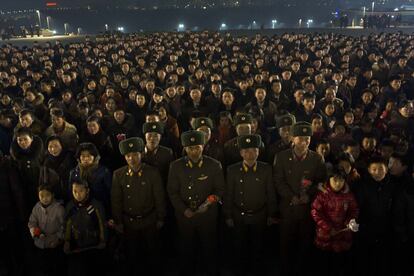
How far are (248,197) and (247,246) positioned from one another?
75 cm

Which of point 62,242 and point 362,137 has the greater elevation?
point 362,137

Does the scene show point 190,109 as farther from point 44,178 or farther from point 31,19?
point 31,19

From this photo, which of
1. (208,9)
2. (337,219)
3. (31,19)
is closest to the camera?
(337,219)

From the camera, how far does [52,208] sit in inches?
189

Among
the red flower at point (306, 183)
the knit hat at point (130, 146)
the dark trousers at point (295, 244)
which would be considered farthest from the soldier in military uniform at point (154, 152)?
the red flower at point (306, 183)

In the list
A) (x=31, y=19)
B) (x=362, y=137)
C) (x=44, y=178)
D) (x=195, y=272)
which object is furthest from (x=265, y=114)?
(x=31, y=19)

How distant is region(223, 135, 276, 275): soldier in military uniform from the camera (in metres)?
5.00

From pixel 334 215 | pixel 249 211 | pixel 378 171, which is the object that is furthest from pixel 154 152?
pixel 378 171

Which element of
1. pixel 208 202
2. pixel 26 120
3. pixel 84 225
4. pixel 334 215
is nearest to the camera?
pixel 334 215

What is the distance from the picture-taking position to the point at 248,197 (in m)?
5.06

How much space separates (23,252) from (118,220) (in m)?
1.92

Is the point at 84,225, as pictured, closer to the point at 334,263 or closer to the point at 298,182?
the point at 298,182

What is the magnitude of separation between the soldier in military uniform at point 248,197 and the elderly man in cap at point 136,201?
0.90 metres

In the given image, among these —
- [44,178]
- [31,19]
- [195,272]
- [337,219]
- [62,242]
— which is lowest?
[195,272]
